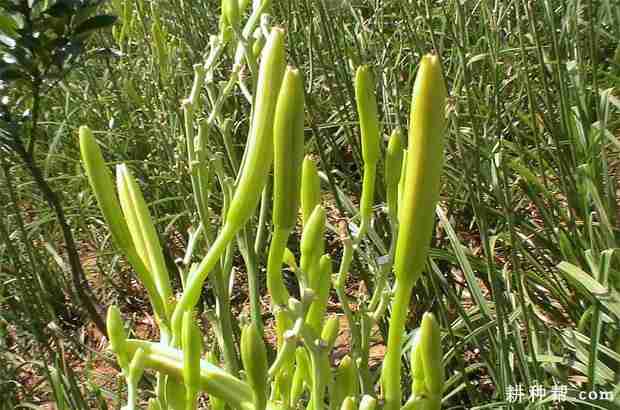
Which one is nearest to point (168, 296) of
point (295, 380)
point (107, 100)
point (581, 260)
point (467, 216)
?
point (295, 380)

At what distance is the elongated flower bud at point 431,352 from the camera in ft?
1.29

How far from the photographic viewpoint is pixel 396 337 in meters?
0.39

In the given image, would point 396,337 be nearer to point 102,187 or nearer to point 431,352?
point 431,352

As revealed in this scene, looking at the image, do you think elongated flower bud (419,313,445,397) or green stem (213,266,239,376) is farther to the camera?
green stem (213,266,239,376)

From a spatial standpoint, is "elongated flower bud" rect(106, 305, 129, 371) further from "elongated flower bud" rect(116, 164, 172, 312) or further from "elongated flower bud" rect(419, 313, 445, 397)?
"elongated flower bud" rect(419, 313, 445, 397)

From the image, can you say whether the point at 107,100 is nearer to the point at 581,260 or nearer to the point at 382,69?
the point at 382,69

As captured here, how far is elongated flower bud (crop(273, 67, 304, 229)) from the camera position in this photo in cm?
37

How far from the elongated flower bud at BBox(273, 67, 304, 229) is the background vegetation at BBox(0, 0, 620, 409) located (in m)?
0.36

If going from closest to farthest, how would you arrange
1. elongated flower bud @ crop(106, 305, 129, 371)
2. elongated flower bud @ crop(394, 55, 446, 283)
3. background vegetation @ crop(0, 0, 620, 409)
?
elongated flower bud @ crop(394, 55, 446, 283) < elongated flower bud @ crop(106, 305, 129, 371) < background vegetation @ crop(0, 0, 620, 409)

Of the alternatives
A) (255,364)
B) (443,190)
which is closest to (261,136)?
(255,364)

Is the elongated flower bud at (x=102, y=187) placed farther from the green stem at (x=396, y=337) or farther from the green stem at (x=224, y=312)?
the green stem at (x=396, y=337)

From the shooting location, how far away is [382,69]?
1.45m

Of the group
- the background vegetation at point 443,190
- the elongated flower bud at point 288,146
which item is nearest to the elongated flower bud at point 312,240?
the elongated flower bud at point 288,146

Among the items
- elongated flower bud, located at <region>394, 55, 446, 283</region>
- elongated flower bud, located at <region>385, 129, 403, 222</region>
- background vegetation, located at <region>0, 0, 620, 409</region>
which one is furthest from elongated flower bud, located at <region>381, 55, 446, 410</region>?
background vegetation, located at <region>0, 0, 620, 409</region>
